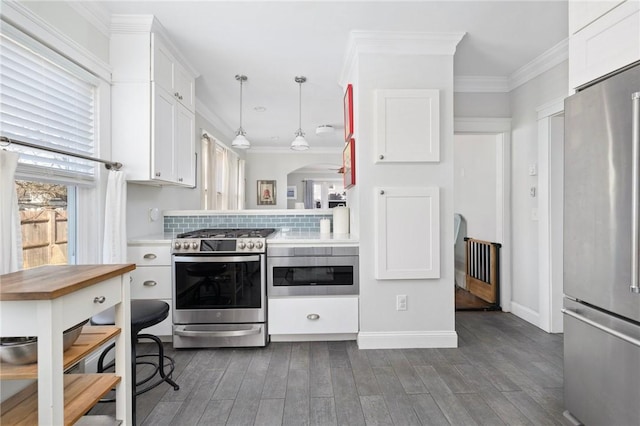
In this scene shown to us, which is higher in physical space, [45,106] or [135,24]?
[135,24]

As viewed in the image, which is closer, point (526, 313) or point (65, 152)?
point (65, 152)

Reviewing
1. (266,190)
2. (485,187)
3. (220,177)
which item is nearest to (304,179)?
(266,190)

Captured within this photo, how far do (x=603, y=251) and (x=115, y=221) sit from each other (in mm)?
2865

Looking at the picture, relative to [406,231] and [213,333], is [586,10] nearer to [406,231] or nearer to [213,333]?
[406,231]

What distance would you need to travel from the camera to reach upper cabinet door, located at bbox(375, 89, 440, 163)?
2562mm

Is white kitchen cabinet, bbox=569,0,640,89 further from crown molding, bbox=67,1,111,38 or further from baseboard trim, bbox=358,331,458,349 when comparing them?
crown molding, bbox=67,1,111,38

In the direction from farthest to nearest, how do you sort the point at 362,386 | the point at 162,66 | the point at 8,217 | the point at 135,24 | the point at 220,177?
1. the point at 220,177
2. the point at 162,66
3. the point at 135,24
4. the point at 362,386
5. the point at 8,217

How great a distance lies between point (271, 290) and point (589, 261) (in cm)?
208

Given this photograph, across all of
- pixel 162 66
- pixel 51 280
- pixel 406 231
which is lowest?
pixel 51 280

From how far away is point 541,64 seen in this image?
3010 mm

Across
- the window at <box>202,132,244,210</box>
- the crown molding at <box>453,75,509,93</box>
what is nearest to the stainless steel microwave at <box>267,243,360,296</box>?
the crown molding at <box>453,75,509,93</box>

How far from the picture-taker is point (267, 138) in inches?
263

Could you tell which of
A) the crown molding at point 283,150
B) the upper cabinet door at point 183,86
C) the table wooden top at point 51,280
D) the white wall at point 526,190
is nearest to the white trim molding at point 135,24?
the upper cabinet door at point 183,86

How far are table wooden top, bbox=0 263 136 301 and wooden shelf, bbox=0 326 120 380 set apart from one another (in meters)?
0.27
